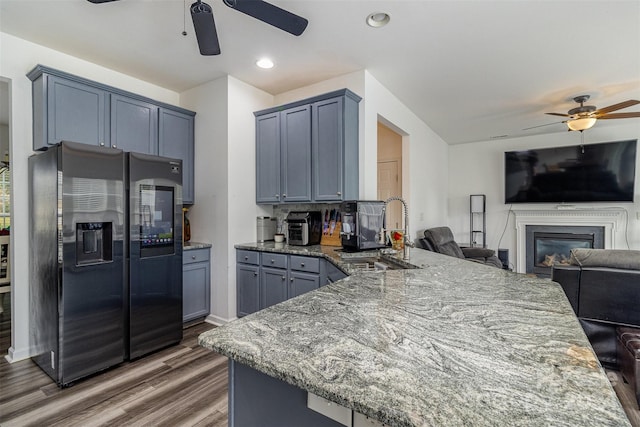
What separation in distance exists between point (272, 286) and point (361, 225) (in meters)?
1.12

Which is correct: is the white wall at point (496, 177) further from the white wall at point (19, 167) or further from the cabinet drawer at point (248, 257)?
the white wall at point (19, 167)

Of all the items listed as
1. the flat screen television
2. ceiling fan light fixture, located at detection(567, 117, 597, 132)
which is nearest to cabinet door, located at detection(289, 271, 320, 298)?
ceiling fan light fixture, located at detection(567, 117, 597, 132)

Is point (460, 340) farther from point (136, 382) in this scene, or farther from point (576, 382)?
point (136, 382)

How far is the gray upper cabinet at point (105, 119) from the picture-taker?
101 inches

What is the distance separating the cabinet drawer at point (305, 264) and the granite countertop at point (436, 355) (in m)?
1.43

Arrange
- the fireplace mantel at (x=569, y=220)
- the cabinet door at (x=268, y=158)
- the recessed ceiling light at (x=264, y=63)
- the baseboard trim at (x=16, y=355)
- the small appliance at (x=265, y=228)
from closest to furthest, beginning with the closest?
the baseboard trim at (x=16, y=355), the recessed ceiling light at (x=264, y=63), the cabinet door at (x=268, y=158), the small appliance at (x=265, y=228), the fireplace mantel at (x=569, y=220)

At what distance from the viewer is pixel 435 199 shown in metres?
5.70

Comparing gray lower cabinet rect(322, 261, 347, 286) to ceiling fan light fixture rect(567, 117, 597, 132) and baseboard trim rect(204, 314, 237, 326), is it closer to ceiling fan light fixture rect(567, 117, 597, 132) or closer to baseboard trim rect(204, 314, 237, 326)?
baseboard trim rect(204, 314, 237, 326)

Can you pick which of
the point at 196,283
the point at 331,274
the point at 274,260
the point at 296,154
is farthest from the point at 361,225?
the point at 196,283

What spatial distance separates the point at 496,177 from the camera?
6.16m

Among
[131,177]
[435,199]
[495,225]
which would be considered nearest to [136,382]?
[131,177]

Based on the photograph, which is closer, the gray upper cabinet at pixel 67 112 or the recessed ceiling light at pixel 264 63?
the gray upper cabinet at pixel 67 112

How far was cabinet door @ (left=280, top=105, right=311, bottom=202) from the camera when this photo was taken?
321 centimetres

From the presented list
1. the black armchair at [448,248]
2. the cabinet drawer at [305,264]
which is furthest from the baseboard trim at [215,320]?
the black armchair at [448,248]
